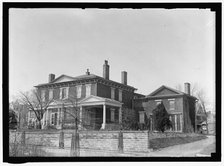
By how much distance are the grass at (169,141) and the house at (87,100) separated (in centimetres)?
93

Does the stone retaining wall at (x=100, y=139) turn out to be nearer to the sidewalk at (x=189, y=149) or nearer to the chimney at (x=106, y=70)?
the sidewalk at (x=189, y=149)

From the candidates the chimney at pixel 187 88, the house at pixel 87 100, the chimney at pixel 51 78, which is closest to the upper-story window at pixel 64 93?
the house at pixel 87 100

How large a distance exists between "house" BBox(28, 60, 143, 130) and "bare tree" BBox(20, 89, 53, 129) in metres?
0.10

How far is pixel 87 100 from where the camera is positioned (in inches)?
454

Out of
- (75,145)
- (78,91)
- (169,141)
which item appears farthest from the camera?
(78,91)

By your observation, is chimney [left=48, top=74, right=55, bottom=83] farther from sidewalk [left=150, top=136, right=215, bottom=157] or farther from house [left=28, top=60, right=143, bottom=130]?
sidewalk [left=150, top=136, right=215, bottom=157]

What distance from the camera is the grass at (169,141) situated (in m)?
10.8

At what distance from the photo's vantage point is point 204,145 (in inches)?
415

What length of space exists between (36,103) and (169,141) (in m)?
3.76

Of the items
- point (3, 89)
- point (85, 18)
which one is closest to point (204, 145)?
point (85, 18)

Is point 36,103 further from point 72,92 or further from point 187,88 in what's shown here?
point 187,88

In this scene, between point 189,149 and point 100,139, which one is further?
point 100,139

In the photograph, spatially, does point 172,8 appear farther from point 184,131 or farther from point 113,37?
point 184,131

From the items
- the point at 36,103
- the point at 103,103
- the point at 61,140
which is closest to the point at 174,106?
the point at 103,103
